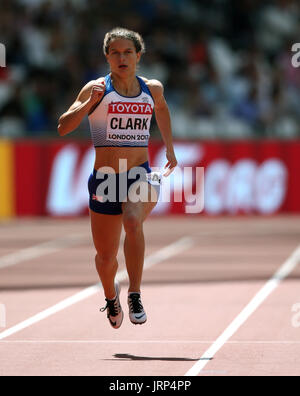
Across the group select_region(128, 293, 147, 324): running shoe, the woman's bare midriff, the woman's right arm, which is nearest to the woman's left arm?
the woman's bare midriff

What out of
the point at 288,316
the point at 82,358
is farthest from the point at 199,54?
the point at 82,358

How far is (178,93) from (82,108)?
661 inches

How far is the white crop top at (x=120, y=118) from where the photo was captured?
815cm

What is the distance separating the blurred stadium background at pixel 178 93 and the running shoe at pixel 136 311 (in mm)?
13817

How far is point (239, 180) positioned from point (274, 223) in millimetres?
1591

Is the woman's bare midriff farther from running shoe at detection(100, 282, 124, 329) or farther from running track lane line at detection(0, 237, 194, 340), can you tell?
running track lane line at detection(0, 237, 194, 340)

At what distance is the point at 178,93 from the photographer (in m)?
24.5

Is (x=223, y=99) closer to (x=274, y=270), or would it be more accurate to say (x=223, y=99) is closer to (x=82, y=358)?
(x=274, y=270)

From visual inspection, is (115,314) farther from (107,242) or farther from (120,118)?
(120,118)

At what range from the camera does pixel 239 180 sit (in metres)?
23.2

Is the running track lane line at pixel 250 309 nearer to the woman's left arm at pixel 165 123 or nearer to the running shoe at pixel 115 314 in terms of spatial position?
the running shoe at pixel 115 314

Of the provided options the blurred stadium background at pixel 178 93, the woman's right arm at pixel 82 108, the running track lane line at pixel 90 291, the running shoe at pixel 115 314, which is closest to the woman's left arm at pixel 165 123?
the woman's right arm at pixel 82 108

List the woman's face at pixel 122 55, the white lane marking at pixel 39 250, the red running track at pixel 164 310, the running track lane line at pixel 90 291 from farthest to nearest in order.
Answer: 1. the white lane marking at pixel 39 250
2. the running track lane line at pixel 90 291
3. the woman's face at pixel 122 55
4. the red running track at pixel 164 310
